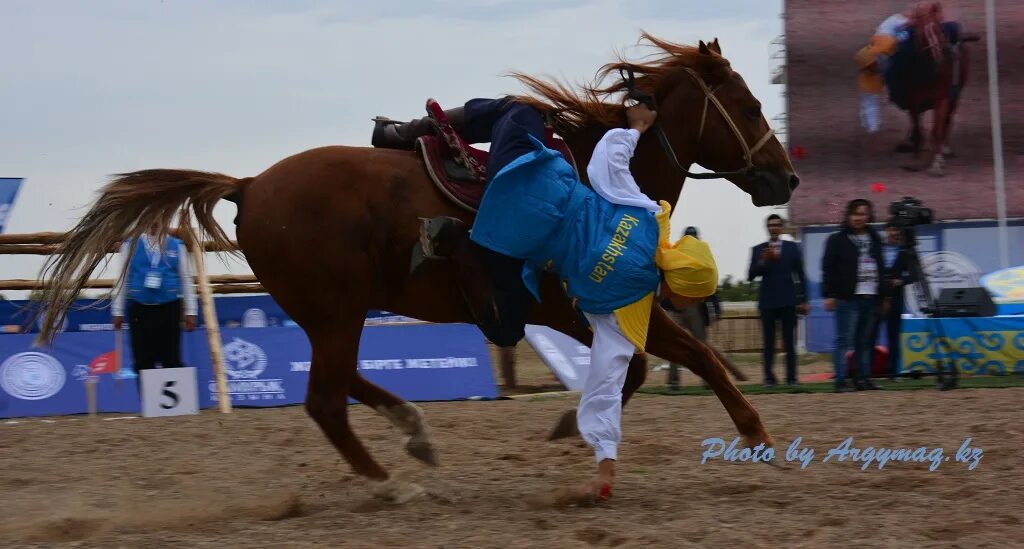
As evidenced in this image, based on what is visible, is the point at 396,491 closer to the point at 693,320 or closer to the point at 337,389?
the point at 337,389

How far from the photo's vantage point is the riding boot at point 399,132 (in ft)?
19.2

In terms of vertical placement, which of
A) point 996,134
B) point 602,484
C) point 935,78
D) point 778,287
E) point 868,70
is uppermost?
point 868,70

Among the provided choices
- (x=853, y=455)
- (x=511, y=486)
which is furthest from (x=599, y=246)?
(x=853, y=455)

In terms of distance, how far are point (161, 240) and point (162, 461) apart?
1.57 m

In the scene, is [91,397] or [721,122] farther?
[91,397]

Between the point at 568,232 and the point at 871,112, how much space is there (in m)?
16.9

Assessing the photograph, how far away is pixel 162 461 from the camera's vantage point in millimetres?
6680

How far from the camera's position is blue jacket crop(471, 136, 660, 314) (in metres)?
4.90

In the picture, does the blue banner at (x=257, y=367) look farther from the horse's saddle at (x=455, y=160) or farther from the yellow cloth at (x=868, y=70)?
the yellow cloth at (x=868, y=70)

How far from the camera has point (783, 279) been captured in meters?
10.7

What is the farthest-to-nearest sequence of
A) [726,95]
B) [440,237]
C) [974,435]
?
[974,435] → [726,95] → [440,237]

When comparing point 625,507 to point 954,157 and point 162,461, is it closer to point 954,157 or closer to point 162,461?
point 162,461

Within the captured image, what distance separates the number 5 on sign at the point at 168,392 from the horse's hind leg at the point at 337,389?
13.3ft

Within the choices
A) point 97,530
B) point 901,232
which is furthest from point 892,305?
point 97,530
